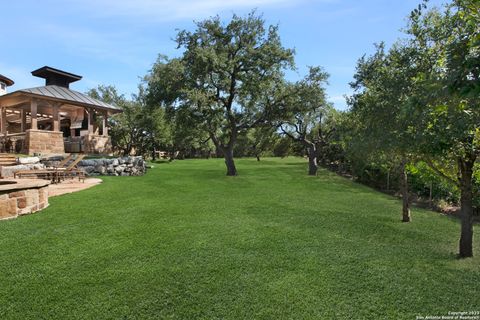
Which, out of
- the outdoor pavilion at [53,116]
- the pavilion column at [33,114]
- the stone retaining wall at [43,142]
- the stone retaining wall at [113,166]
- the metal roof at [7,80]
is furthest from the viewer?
the metal roof at [7,80]

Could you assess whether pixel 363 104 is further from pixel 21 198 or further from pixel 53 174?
pixel 53 174

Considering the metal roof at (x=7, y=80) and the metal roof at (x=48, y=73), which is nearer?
the metal roof at (x=48, y=73)

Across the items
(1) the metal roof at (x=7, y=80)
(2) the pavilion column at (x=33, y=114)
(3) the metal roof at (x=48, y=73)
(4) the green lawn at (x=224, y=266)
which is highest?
(1) the metal roof at (x=7, y=80)

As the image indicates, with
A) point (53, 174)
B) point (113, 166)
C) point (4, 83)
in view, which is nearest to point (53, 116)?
point (113, 166)

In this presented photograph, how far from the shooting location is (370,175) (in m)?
Answer: 16.1

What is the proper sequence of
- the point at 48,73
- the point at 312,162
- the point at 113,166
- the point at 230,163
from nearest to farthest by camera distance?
1. the point at 113,166
2. the point at 230,163
3. the point at 312,162
4. the point at 48,73

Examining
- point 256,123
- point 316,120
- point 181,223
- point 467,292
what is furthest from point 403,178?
point 316,120

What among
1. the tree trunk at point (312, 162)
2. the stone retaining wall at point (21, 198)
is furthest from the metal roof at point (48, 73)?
the tree trunk at point (312, 162)

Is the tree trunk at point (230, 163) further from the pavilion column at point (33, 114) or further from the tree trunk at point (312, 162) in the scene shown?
the pavilion column at point (33, 114)

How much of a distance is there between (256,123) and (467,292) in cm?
1567

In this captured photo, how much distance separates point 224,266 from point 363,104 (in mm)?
4883

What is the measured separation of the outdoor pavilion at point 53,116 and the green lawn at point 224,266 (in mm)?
11818

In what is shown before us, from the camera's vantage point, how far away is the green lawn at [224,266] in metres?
3.25

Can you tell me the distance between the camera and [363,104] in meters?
6.70
